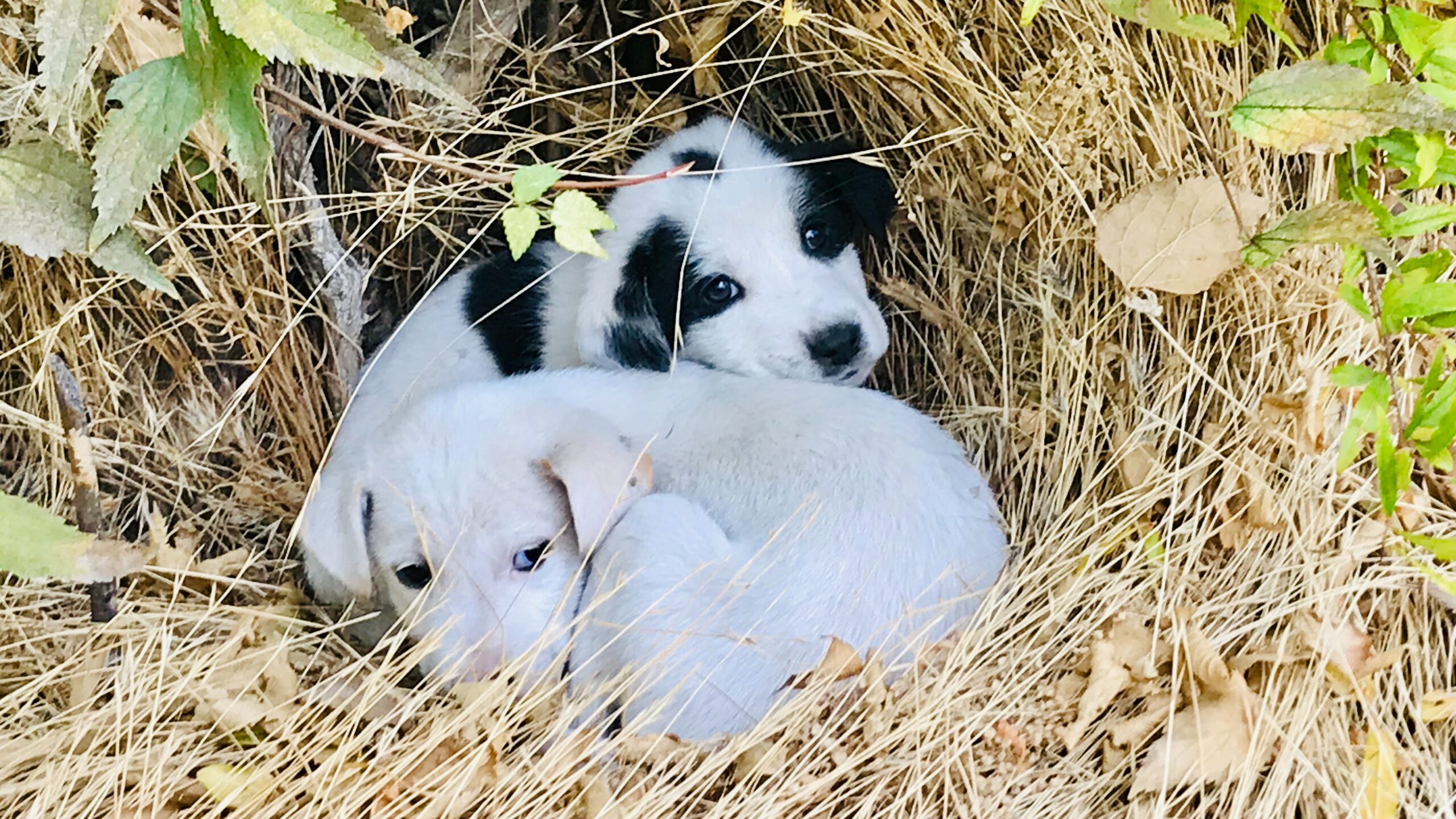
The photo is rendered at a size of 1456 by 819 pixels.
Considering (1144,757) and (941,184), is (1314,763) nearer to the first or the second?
(1144,757)

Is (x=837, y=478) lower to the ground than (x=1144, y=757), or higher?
higher

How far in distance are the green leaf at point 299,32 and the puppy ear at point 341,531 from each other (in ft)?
3.40

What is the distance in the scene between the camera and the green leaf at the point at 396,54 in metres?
1.74

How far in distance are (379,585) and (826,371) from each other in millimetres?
1111

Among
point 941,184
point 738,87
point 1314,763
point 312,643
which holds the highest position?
point 738,87

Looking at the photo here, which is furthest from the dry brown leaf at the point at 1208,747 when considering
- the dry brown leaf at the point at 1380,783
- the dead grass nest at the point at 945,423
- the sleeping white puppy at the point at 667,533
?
the sleeping white puppy at the point at 667,533

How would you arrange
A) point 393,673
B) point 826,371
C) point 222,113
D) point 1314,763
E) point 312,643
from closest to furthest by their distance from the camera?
point 222,113 → point 1314,763 → point 393,673 → point 312,643 → point 826,371

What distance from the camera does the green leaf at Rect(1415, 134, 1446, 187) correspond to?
5.62 ft

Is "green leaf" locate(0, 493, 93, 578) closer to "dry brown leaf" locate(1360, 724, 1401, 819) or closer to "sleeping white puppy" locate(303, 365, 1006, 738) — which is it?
"sleeping white puppy" locate(303, 365, 1006, 738)

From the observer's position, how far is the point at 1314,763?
1784mm

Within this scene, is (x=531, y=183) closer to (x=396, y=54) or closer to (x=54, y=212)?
(x=396, y=54)

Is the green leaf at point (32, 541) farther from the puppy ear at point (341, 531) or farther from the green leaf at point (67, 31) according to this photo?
the puppy ear at point (341, 531)

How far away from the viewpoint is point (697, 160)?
Answer: 274 cm

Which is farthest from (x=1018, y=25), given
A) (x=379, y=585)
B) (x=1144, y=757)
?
(x=379, y=585)
